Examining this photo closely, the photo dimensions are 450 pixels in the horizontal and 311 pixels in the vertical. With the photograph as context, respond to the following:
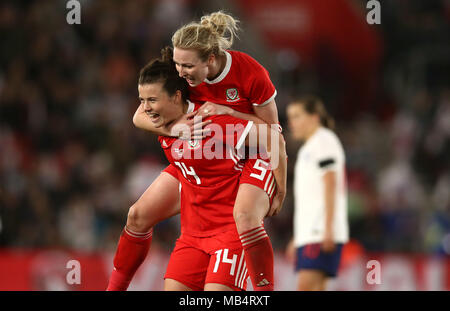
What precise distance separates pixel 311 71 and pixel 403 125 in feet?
6.49

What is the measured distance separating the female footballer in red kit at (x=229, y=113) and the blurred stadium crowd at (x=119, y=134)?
14.6 ft

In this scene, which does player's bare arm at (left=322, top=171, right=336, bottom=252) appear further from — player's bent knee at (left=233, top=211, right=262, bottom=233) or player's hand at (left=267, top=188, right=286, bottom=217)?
player's bent knee at (left=233, top=211, right=262, bottom=233)

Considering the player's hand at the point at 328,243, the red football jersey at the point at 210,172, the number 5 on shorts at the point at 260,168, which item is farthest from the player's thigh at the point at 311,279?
the number 5 on shorts at the point at 260,168

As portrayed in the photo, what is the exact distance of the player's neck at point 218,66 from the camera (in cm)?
396

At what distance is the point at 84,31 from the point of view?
10.5 m

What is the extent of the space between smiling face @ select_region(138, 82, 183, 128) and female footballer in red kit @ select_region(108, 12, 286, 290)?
0.02 m

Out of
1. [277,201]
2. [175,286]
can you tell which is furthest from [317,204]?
[175,286]

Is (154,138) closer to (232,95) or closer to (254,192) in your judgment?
(232,95)

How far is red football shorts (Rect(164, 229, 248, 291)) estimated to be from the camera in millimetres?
3969

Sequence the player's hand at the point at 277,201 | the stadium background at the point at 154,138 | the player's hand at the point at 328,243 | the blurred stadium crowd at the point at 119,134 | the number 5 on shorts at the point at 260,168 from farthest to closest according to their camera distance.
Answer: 1. the blurred stadium crowd at the point at 119,134
2. the stadium background at the point at 154,138
3. the player's hand at the point at 328,243
4. the player's hand at the point at 277,201
5. the number 5 on shorts at the point at 260,168

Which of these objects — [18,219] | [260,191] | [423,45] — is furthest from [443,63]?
[260,191]

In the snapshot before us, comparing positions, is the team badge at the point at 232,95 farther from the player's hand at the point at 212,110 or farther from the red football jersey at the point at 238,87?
the player's hand at the point at 212,110

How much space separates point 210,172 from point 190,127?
0.31 meters
